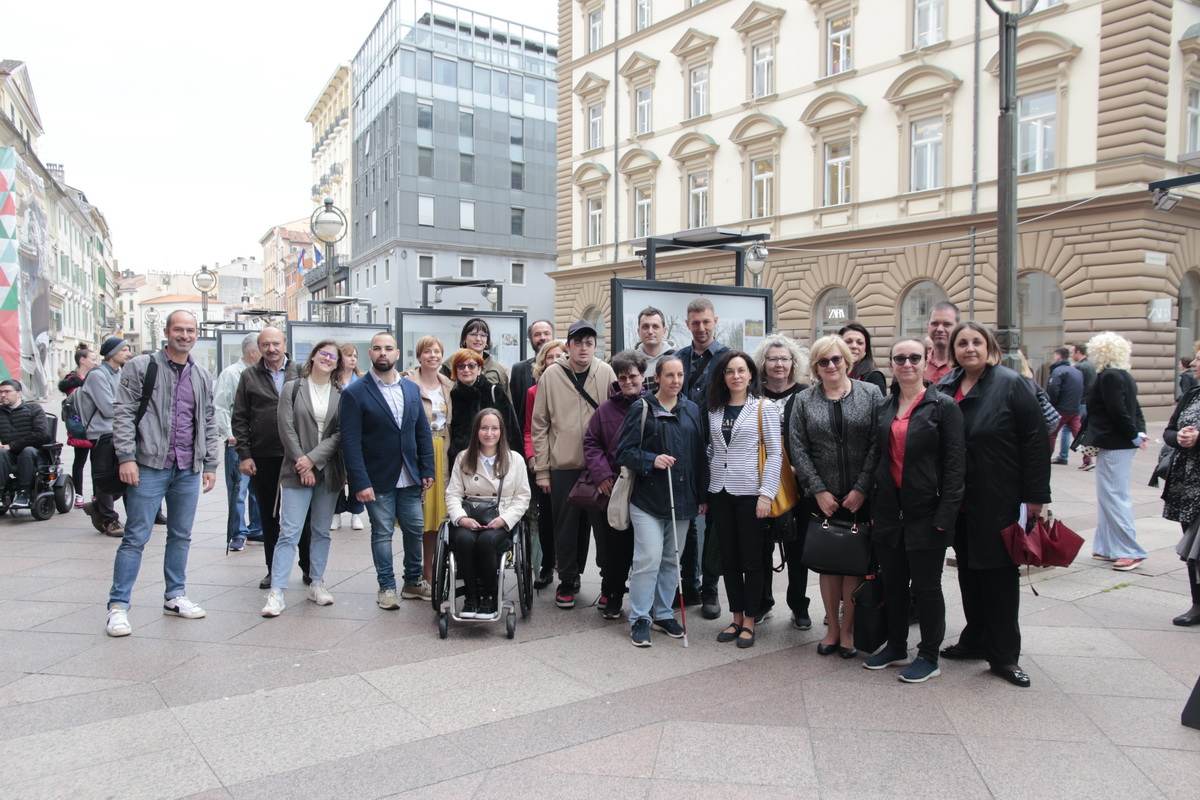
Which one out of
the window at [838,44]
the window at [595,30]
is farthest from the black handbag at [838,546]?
the window at [595,30]

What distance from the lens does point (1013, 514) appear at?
4.61 metres

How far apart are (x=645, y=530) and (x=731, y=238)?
5.24 m

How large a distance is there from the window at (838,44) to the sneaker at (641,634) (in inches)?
937

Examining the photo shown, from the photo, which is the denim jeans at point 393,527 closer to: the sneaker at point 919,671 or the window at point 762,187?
the sneaker at point 919,671

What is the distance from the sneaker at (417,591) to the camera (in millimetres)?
6434

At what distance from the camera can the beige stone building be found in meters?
19.3

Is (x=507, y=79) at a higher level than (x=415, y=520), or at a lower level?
higher

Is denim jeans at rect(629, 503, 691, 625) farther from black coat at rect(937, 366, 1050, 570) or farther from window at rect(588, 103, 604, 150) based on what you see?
window at rect(588, 103, 604, 150)

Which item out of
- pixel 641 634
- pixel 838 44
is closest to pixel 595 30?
pixel 838 44

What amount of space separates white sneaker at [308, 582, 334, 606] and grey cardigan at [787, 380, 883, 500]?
351 cm

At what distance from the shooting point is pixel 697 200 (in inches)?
1191

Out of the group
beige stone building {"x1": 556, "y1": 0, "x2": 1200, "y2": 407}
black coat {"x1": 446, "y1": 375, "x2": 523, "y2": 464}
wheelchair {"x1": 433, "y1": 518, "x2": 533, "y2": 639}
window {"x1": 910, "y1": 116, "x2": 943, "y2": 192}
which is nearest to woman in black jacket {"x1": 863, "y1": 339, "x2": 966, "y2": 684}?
wheelchair {"x1": 433, "y1": 518, "x2": 533, "y2": 639}

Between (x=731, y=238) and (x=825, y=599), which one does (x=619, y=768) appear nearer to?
(x=825, y=599)

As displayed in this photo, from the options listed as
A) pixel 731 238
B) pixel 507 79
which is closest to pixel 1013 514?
pixel 731 238
